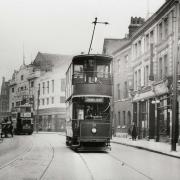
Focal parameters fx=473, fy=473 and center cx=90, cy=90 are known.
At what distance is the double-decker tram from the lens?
904 inches

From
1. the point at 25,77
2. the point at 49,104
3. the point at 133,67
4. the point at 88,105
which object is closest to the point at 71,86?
the point at 88,105

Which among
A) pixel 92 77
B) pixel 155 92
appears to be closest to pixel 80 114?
pixel 92 77

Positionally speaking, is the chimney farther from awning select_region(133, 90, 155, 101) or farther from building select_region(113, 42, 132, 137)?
awning select_region(133, 90, 155, 101)

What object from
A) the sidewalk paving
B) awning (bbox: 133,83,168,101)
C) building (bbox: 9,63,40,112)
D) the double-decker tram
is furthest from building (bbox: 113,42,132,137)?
building (bbox: 9,63,40,112)

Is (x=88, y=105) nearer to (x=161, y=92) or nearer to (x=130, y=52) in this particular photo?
(x=161, y=92)

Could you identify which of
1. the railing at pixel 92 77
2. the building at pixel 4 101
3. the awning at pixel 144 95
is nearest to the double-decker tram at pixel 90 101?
the railing at pixel 92 77

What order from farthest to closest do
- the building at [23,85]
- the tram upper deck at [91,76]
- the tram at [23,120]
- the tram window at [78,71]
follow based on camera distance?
the building at [23,85]
the tram at [23,120]
the tram window at [78,71]
the tram upper deck at [91,76]

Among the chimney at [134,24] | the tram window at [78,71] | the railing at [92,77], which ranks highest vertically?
the chimney at [134,24]

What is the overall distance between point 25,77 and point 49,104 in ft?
47.3

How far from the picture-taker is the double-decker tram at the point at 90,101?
22953 mm

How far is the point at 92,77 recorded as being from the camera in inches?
941

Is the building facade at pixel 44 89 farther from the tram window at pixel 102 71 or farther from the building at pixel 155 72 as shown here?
the tram window at pixel 102 71

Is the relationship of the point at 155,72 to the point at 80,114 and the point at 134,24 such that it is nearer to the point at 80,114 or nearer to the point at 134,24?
the point at 80,114

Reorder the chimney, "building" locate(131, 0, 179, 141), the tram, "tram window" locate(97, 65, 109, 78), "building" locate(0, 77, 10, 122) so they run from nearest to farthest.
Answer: "tram window" locate(97, 65, 109, 78) → "building" locate(131, 0, 179, 141) → the chimney → the tram → "building" locate(0, 77, 10, 122)
